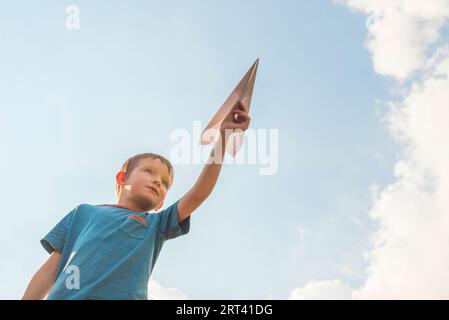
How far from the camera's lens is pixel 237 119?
328 centimetres

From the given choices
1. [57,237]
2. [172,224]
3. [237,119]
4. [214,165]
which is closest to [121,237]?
[172,224]

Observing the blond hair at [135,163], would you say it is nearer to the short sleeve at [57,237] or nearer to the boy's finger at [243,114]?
the short sleeve at [57,237]

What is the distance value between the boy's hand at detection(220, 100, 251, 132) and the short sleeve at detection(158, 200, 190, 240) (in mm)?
664

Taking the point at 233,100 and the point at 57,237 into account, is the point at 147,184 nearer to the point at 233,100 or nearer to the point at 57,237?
the point at 57,237

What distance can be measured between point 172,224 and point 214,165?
515 millimetres

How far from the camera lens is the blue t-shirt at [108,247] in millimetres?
3072

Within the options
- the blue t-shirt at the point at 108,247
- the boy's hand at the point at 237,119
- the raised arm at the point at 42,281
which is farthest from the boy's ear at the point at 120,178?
the boy's hand at the point at 237,119

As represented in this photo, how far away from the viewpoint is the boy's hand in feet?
→ 10.7

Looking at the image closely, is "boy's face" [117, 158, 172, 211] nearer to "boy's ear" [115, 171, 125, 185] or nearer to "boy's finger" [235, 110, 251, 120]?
"boy's ear" [115, 171, 125, 185]

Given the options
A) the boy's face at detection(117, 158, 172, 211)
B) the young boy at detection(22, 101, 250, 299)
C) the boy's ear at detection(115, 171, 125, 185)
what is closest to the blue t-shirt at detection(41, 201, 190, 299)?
the young boy at detection(22, 101, 250, 299)
